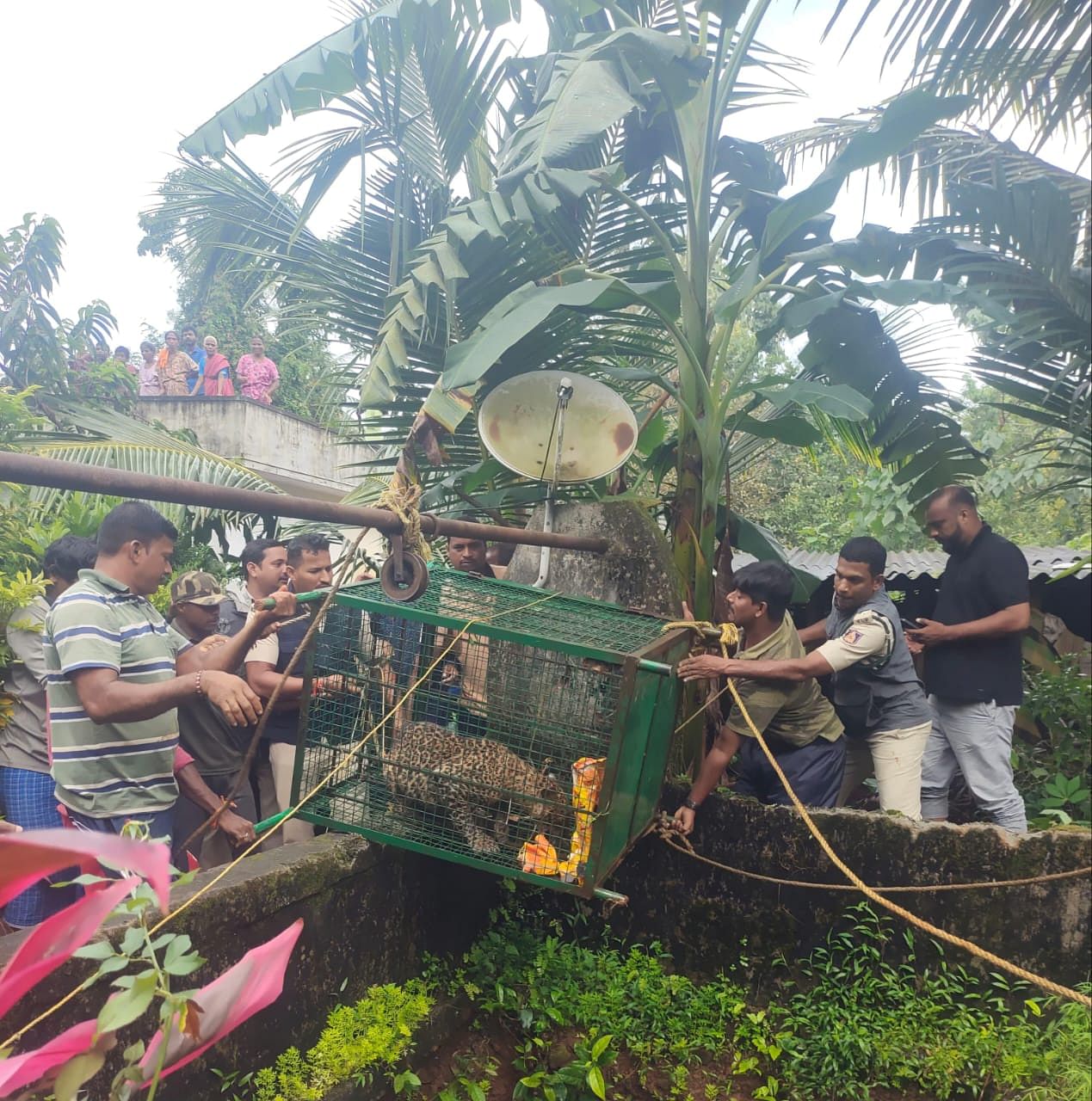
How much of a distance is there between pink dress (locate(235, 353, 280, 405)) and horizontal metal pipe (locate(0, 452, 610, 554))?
33.3 ft

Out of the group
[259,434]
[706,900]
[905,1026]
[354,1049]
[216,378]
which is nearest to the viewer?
[354,1049]

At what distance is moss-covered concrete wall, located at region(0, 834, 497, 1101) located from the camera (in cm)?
215

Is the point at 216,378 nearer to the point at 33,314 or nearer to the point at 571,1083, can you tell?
the point at 33,314

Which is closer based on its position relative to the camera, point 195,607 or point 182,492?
point 182,492

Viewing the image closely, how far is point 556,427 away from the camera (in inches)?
138

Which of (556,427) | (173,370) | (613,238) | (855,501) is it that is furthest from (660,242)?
(173,370)

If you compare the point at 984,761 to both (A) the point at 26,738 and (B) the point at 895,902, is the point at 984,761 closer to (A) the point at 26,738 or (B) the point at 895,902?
(B) the point at 895,902

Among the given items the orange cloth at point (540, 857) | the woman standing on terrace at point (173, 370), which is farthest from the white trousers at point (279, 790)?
the woman standing on terrace at point (173, 370)

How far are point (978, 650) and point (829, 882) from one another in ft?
4.11

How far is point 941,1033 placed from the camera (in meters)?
3.16

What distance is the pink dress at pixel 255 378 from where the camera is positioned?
1170cm

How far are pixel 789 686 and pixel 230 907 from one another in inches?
86.5

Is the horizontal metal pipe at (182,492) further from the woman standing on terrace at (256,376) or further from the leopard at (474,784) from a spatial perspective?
the woman standing on terrace at (256,376)

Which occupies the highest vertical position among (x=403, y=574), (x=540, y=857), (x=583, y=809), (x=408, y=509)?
(x=408, y=509)
